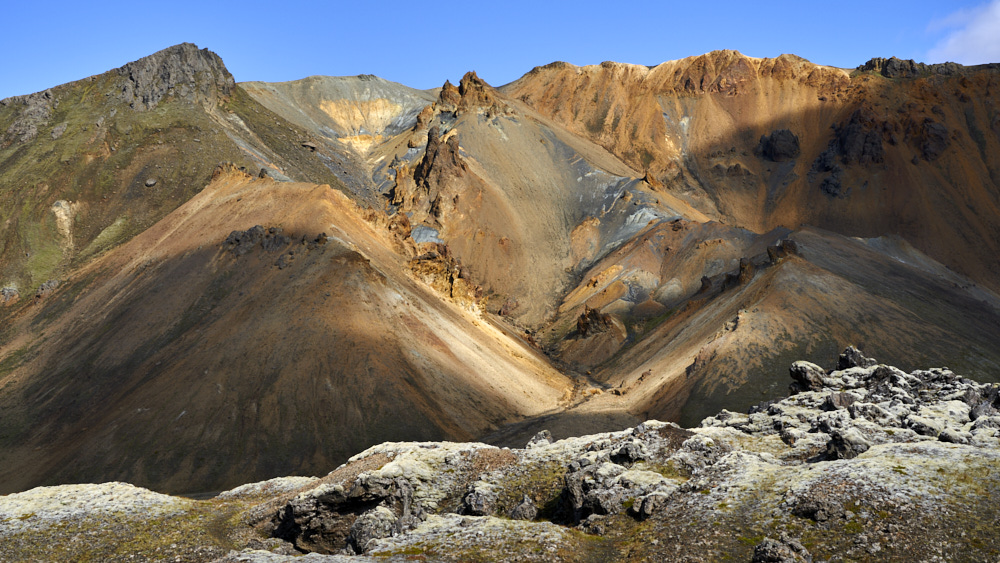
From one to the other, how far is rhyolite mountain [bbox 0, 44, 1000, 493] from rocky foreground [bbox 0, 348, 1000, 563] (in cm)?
3465

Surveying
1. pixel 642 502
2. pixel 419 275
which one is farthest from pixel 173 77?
pixel 642 502

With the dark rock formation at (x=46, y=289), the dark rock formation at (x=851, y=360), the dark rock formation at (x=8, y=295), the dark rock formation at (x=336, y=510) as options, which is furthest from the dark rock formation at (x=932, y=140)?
the dark rock formation at (x=8, y=295)

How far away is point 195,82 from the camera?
166875mm

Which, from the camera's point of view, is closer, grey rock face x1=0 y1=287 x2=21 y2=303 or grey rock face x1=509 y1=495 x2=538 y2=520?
grey rock face x1=509 y1=495 x2=538 y2=520

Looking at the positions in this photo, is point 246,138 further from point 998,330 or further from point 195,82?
point 998,330

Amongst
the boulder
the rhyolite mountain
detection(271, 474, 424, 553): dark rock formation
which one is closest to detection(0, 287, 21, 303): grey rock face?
the rhyolite mountain

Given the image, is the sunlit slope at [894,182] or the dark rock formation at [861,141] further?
the dark rock formation at [861,141]

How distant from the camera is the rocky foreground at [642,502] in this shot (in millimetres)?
25000

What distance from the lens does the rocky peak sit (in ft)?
522

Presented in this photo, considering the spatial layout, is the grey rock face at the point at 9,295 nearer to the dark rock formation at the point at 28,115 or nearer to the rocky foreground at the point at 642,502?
the dark rock formation at the point at 28,115

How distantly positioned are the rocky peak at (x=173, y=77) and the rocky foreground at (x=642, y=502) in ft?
459

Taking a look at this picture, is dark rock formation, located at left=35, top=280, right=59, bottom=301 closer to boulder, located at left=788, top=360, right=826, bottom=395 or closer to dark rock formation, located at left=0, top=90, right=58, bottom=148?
dark rock formation, located at left=0, top=90, right=58, bottom=148

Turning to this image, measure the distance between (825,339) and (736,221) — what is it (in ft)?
332

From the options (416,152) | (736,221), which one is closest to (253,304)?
(416,152)
